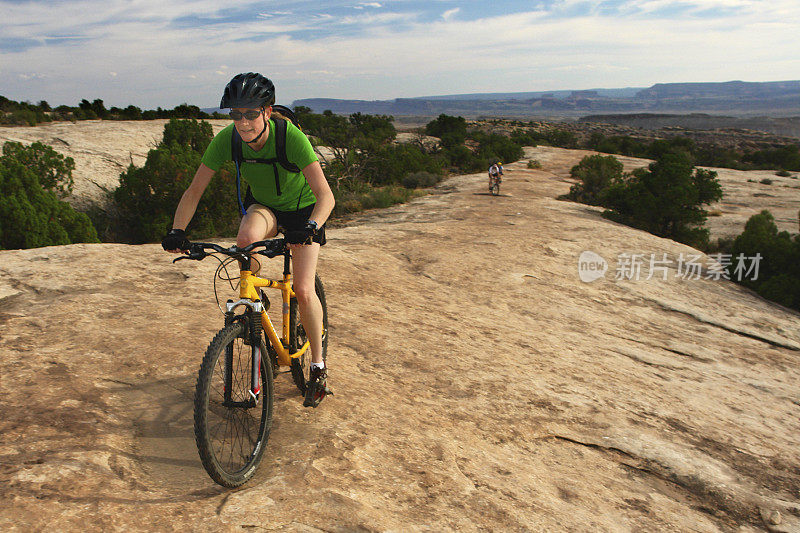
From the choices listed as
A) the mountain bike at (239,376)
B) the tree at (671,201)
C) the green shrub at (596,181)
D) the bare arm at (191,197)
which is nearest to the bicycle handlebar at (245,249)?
the mountain bike at (239,376)

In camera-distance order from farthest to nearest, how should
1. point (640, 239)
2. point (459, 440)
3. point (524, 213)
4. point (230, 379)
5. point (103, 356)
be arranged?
1. point (524, 213)
2. point (640, 239)
3. point (103, 356)
4. point (459, 440)
5. point (230, 379)

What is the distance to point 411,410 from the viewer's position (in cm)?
439

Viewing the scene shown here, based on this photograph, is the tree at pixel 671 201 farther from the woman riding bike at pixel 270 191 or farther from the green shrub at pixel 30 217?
the woman riding bike at pixel 270 191

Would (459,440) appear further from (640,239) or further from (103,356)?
(640,239)

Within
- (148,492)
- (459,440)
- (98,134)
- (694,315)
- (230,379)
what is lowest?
(694,315)

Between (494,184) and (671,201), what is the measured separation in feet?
22.2

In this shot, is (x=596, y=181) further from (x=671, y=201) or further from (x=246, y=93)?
(x=246, y=93)

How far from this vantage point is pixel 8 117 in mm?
27281

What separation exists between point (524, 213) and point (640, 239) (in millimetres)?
3822

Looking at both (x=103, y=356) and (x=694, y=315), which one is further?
(x=694, y=315)

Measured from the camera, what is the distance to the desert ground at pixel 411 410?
2.97 meters

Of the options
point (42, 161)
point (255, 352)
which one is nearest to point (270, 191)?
point (255, 352)

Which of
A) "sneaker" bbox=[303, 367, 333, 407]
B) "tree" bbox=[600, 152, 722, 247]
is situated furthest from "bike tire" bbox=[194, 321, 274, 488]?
"tree" bbox=[600, 152, 722, 247]

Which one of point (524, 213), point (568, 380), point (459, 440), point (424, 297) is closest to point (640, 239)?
point (524, 213)
